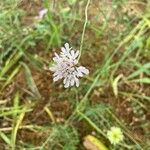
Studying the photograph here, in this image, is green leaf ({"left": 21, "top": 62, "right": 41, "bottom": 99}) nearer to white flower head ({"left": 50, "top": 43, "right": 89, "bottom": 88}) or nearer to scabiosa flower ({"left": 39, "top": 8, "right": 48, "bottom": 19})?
scabiosa flower ({"left": 39, "top": 8, "right": 48, "bottom": 19})

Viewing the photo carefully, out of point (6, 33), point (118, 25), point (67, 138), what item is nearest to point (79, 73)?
point (67, 138)

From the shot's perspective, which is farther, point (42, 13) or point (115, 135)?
point (42, 13)

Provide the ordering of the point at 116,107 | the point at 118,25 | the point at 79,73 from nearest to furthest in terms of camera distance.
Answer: the point at 79,73 < the point at 116,107 < the point at 118,25

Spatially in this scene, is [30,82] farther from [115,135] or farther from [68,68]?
[68,68]

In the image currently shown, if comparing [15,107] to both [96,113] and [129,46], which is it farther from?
[129,46]

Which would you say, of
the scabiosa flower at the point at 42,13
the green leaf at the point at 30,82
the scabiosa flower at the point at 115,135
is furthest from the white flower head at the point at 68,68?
the scabiosa flower at the point at 42,13

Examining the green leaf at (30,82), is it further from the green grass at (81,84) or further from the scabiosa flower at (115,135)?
the scabiosa flower at (115,135)

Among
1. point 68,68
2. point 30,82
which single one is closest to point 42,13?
point 30,82
